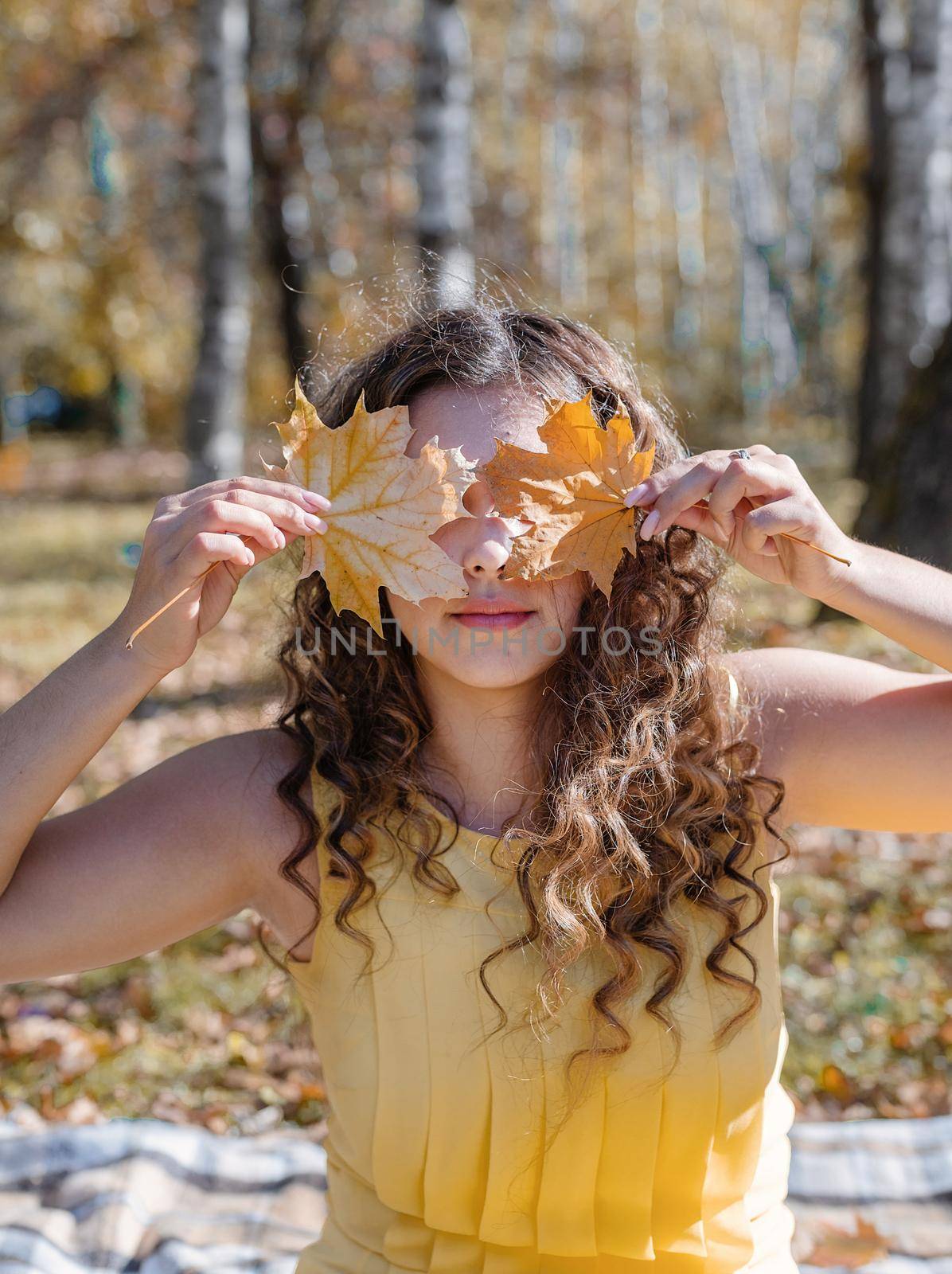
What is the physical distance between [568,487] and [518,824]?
1.74 feet

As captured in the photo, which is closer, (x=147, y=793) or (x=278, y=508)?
(x=278, y=508)

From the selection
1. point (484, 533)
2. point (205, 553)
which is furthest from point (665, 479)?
point (205, 553)

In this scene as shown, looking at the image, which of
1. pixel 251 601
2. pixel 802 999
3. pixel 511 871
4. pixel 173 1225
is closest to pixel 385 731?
pixel 511 871

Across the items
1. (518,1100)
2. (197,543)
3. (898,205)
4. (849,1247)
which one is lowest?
(849,1247)

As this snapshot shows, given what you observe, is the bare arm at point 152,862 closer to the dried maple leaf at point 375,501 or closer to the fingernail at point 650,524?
the dried maple leaf at point 375,501

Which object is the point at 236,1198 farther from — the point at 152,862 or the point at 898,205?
the point at 898,205

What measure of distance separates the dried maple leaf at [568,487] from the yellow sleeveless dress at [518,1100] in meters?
0.45

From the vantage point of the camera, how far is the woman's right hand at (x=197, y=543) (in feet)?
4.99

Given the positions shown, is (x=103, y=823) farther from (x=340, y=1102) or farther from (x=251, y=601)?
(x=251, y=601)

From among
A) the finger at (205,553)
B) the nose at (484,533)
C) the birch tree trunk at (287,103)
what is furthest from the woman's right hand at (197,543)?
the birch tree trunk at (287,103)

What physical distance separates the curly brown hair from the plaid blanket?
119cm

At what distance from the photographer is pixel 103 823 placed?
172 centimetres

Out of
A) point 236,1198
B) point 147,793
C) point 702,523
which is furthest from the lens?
point 236,1198

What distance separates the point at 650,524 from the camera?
1.59 meters
